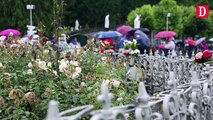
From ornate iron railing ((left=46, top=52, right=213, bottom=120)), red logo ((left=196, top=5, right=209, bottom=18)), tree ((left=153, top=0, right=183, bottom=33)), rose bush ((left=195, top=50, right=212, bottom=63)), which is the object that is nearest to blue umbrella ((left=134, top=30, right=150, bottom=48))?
rose bush ((left=195, top=50, right=212, bottom=63))

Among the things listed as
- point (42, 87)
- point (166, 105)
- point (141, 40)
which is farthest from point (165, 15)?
point (166, 105)

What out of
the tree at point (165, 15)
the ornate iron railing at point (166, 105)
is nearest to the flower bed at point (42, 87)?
the ornate iron railing at point (166, 105)

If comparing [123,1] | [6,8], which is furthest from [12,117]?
[123,1]

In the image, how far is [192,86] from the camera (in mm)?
3693

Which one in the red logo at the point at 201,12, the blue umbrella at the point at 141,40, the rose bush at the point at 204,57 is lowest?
the rose bush at the point at 204,57

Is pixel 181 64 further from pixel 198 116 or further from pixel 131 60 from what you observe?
pixel 198 116

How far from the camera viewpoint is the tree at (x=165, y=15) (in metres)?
37.5

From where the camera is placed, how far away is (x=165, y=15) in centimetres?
3781

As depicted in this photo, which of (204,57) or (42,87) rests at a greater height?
(204,57)

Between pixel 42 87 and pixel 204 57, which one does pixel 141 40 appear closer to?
pixel 204 57

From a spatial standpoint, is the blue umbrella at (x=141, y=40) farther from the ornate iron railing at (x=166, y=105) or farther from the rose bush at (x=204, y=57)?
the ornate iron railing at (x=166, y=105)

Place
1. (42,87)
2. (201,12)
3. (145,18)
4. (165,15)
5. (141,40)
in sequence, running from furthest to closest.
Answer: (145,18) < (165,15) < (201,12) < (141,40) < (42,87)

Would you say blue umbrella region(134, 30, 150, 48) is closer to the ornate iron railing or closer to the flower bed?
the flower bed

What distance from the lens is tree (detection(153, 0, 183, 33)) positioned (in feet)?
123
